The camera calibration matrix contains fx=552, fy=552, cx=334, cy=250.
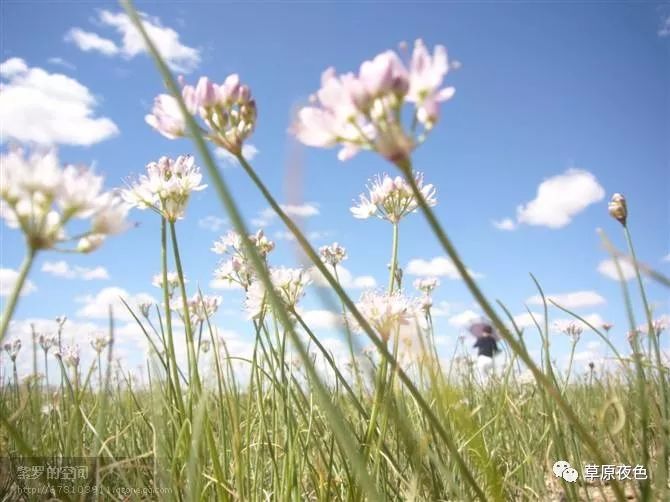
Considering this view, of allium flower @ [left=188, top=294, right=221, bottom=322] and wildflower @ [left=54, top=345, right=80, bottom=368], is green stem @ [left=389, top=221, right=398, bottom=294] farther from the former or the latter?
wildflower @ [left=54, top=345, right=80, bottom=368]

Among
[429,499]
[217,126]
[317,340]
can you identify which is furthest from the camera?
[429,499]

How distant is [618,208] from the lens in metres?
1.95

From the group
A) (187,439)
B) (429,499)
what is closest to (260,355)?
(187,439)

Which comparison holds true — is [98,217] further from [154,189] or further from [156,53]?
[154,189]

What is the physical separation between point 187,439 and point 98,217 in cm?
114

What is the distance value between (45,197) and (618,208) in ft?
5.92

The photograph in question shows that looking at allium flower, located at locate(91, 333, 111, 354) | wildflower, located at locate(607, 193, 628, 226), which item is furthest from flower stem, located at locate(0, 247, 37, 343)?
allium flower, located at locate(91, 333, 111, 354)

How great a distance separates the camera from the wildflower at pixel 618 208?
76.3 inches

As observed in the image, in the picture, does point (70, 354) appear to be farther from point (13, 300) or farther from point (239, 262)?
point (13, 300)

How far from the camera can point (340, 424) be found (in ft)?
2.37

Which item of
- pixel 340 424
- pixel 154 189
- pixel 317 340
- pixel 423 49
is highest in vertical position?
pixel 154 189

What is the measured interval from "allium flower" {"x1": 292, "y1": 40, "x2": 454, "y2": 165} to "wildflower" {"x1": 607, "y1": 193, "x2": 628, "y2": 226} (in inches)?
51.4

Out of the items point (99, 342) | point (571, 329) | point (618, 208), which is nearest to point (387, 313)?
point (618, 208)

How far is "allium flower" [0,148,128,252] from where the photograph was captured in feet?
3.00
